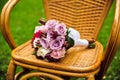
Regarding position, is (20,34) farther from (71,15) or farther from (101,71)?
(101,71)

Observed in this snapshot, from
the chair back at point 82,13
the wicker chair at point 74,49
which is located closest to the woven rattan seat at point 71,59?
the wicker chair at point 74,49

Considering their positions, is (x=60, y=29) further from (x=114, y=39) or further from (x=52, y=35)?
(x=114, y=39)

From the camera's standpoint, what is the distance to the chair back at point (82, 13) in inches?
115

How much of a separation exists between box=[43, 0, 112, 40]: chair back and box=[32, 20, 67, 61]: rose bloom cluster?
2.19 feet

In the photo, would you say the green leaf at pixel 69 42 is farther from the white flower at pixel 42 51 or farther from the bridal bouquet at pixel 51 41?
the white flower at pixel 42 51

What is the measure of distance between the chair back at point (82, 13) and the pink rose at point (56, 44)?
0.69m

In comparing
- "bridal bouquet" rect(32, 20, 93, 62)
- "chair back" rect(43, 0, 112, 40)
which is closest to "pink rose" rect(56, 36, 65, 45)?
"bridal bouquet" rect(32, 20, 93, 62)

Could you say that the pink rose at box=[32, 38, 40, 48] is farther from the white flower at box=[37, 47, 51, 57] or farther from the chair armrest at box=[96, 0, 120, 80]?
the chair armrest at box=[96, 0, 120, 80]

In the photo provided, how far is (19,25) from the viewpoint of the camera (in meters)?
5.30

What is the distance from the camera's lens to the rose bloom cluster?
224 centimetres

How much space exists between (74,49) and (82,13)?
0.55 meters

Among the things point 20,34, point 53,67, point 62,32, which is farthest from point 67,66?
point 20,34

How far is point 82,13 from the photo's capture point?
A: 3049 mm

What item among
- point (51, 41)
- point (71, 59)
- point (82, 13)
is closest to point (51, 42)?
point (51, 41)
